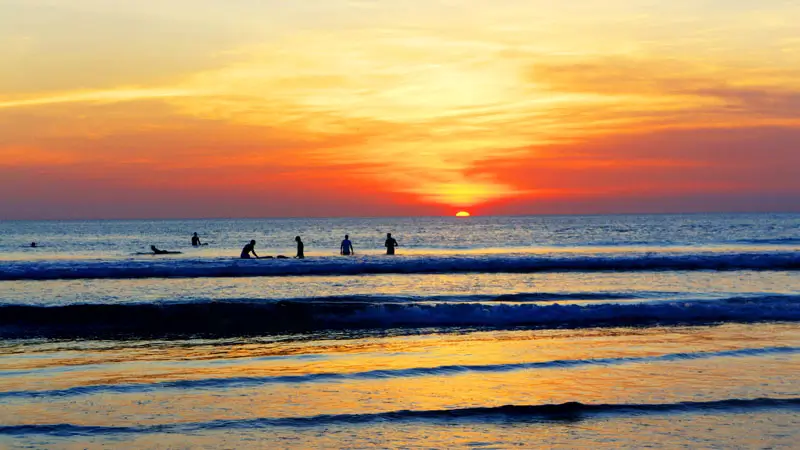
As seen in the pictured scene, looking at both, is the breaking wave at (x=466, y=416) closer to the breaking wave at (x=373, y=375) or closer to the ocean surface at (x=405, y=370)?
the ocean surface at (x=405, y=370)

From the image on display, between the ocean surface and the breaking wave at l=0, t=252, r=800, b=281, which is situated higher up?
the breaking wave at l=0, t=252, r=800, b=281

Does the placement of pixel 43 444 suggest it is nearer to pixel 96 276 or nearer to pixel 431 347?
pixel 431 347

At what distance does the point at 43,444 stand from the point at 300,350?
5.94 metres

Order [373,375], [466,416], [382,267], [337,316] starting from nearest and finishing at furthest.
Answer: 1. [466,416]
2. [373,375]
3. [337,316]
4. [382,267]

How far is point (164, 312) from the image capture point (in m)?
18.8

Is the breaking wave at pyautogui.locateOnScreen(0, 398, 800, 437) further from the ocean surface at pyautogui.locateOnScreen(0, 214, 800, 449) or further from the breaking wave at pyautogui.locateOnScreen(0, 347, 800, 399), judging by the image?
the breaking wave at pyautogui.locateOnScreen(0, 347, 800, 399)

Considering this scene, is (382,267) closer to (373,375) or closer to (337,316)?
(337,316)

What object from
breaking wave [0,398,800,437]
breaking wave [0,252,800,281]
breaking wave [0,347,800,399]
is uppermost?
breaking wave [0,252,800,281]

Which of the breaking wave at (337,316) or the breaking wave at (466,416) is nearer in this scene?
the breaking wave at (466,416)

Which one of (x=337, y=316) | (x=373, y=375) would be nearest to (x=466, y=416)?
(x=373, y=375)

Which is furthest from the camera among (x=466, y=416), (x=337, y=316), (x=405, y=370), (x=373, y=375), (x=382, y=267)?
(x=382, y=267)

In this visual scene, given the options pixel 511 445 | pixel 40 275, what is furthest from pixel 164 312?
pixel 40 275

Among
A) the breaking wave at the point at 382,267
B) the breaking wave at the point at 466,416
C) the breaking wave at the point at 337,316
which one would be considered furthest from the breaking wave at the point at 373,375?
the breaking wave at the point at 382,267

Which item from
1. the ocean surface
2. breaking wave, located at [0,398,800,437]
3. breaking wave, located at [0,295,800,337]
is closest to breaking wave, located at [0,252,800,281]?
the ocean surface
